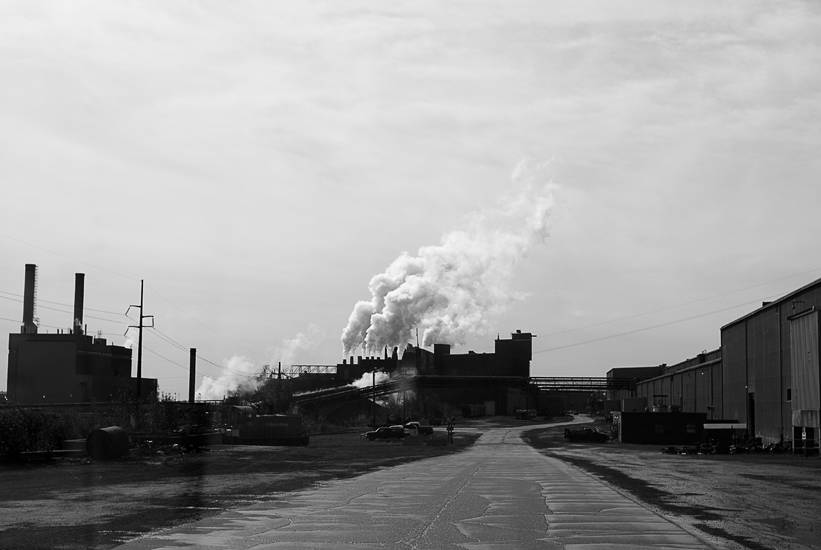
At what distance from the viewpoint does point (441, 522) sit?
18156mm

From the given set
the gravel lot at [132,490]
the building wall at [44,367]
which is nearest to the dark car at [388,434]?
the gravel lot at [132,490]

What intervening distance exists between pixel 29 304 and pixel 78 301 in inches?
256

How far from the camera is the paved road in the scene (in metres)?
15.1

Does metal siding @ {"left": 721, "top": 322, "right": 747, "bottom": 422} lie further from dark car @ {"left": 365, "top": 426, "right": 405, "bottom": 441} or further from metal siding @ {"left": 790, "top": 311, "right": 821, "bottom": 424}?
dark car @ {"left": 365, "top": 426, "right": 405, "bottom": 441}

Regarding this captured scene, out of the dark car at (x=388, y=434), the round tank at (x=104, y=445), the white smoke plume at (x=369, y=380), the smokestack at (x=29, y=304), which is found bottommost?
the dark car at (x=388, y=434)

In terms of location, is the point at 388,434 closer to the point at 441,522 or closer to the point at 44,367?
the point at 44,367

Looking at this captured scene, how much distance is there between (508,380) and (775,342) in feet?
263

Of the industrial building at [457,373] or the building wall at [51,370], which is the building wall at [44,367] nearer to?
the building wall at [51,370]

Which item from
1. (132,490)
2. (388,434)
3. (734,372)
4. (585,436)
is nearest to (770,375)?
(734,372)

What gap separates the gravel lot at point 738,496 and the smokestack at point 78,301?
82.8 m

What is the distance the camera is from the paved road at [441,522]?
1509 centimetres

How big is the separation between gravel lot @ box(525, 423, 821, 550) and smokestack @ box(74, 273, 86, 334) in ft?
272

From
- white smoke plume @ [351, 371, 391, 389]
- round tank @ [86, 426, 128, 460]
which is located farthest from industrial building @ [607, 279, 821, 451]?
white smoke plume @ [351, 371, 391, 389]

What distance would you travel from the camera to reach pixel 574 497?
24406 millimetres
